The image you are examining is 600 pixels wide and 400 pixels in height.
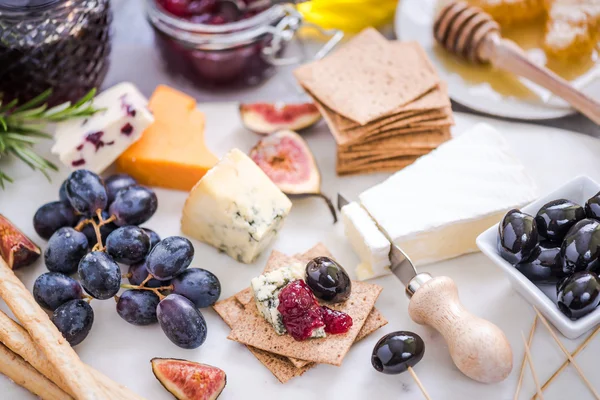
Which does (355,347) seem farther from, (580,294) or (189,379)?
(580,294)

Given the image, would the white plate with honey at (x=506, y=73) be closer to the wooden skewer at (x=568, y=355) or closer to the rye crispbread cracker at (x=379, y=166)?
the rye crispbread cracker at (x=379, y=166)

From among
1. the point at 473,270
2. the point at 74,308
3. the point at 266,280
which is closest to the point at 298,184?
the point at 266,280

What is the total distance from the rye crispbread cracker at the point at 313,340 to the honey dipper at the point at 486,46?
0.94 metres

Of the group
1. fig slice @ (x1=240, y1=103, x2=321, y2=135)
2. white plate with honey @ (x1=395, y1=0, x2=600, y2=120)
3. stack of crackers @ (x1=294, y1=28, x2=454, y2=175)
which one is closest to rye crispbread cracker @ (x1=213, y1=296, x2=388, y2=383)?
stack of crackers @ (x1=294, y1=28, x2=454, y2=175)

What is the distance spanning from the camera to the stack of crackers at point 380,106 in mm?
2084

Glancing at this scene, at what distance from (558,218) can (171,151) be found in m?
1.17

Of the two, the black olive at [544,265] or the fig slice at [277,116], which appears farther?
the fig slice at [277,116]

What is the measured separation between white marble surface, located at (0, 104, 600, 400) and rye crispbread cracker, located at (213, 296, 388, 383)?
0.02m

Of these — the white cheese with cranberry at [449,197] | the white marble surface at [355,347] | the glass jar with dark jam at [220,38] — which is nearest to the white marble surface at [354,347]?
the white marble surface at [355,347]

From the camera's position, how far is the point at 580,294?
5.06 feet

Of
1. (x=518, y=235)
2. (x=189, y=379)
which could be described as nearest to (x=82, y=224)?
(x=189, y=379)

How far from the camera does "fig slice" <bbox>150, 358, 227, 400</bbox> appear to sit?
165cm

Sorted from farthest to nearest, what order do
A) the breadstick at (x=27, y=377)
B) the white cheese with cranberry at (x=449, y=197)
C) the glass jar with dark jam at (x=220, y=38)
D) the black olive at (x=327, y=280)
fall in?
the glass jar with dark jam at (x=220, y=38), the white cheese with cranberry at (x=449, y=197), the black olive at (x=327, y=280), the breadstick at (x=27, y=377)

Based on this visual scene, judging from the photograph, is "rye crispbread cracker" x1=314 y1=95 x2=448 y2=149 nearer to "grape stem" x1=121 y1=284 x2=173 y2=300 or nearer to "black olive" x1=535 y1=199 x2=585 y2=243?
"black olive" x1=535 y1=199 x2=585 y2=243
